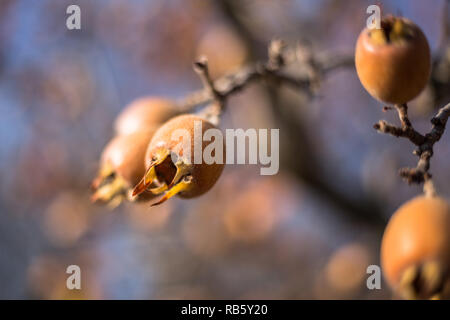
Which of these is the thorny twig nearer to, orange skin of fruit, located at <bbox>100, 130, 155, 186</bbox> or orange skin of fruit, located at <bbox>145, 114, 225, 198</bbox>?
Answer: orange skin of fruit, located at <bbox>145, 114, 225, 198</bbox>

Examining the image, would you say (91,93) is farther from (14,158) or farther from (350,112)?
(350,112)

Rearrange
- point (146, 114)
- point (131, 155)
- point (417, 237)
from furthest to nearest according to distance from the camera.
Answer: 1. point (146, 114)
2. point (131, 155)
3. point (417, 237)

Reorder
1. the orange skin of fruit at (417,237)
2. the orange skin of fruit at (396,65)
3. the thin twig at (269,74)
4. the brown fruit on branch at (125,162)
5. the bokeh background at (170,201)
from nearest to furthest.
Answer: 1. the orange skin of fruit at (417,237)
2. the orange skin of fruit at (396,65)
3. the brown fruit on branch at (125,162)
4. the thin twig at (269,74)
5. the bokeh background at (170,201)

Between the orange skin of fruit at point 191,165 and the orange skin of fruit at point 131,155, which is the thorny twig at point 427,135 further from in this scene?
the orange skin of fruit at point 131,155

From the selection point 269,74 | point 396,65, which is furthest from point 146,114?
point 396,65

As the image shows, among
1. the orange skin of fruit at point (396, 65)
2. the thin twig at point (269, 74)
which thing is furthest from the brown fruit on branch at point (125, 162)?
the orange skin of fruit at point (396, 65)

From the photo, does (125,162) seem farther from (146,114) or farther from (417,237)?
(417,237)
